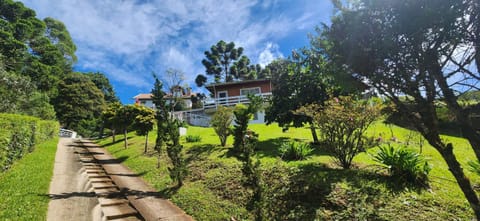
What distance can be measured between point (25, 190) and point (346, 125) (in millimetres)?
9244

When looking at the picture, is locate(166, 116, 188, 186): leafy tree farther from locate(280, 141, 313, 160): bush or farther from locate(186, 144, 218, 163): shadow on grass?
locate(280, 141, 313, 160): bush

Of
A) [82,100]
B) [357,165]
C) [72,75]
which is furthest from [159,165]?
[72,75]

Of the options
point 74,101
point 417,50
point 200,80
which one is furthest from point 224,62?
point 417,50

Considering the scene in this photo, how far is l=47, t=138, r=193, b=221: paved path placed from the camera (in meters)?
5.41

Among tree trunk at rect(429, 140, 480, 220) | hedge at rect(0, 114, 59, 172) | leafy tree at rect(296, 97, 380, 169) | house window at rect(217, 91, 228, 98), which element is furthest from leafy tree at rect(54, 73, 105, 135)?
tree trunk at rect(429, 140, 480, 220)

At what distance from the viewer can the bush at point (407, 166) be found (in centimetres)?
Answer: 533

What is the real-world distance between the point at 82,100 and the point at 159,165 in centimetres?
3071

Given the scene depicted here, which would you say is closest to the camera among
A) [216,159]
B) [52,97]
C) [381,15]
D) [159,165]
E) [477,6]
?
[477,6]

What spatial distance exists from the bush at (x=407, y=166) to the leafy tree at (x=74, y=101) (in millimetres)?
36767

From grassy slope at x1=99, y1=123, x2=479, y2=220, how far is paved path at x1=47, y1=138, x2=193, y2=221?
0.49m

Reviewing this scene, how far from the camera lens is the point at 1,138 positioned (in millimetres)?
7125

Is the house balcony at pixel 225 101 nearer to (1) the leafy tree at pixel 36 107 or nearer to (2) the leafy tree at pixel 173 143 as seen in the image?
(1) the leafy tree at pixel 36 107

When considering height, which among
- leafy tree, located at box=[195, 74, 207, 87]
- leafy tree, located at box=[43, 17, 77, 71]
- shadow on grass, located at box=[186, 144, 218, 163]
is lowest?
shadow on grass, located at box=[186, 144, 218, 163]

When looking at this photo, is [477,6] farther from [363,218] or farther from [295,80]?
[295,80]
